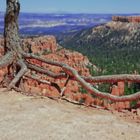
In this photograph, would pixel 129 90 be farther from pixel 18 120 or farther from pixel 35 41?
pixel 35 41

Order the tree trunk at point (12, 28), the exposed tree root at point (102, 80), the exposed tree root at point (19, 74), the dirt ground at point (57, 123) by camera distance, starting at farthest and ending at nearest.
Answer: the tree trunk at point (12, 28) < the exposed tree root at point (19, 74) < the exposed tree root at point (102, 80) < the dirt ground at point (57, 123)

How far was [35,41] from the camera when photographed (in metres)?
156

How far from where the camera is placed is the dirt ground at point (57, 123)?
33.0 feet

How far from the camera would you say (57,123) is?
10.9m

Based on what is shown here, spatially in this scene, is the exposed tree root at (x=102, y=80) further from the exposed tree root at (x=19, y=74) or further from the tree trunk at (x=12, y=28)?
the tree trunk at (x=12, y=28)

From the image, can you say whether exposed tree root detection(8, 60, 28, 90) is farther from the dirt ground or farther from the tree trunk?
the dirt ground

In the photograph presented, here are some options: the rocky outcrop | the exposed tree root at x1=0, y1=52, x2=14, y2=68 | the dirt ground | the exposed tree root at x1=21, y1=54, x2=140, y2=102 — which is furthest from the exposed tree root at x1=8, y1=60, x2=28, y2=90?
the rocky outcrop

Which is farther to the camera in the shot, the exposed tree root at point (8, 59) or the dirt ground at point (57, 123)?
the exposed tree root at point (8, 59)

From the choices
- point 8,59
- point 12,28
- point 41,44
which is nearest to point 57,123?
point 8,59

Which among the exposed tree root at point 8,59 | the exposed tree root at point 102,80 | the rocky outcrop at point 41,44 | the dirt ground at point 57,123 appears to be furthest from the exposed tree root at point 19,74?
the rocky outcrop at point 41,44

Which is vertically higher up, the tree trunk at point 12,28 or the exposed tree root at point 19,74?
the tree trunk at point 12,28

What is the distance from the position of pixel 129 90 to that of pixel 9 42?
178 feet

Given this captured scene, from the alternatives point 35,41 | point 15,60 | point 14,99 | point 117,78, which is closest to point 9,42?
point 15,60

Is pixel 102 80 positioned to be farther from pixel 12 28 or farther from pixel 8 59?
pixel 12 28
